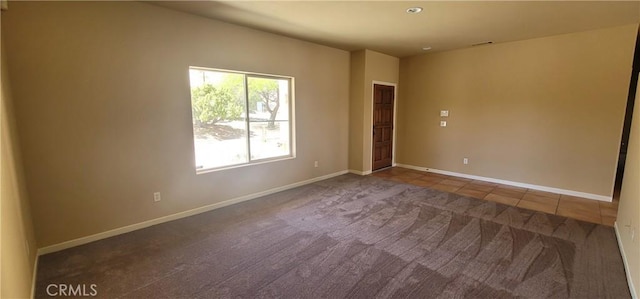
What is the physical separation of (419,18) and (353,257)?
3.06 meters

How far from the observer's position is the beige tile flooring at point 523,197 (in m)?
3.80

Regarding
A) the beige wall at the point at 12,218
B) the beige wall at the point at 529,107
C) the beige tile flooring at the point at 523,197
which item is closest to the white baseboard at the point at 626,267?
the beige tile flooring at the point at 523,197

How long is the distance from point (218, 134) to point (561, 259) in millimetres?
4227

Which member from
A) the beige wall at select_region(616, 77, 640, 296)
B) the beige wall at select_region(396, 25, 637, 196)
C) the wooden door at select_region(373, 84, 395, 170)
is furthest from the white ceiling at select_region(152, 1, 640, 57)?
the wooden door at select_region(373, 84, 395, 170)

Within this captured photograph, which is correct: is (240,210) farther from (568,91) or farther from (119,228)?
(568,91)

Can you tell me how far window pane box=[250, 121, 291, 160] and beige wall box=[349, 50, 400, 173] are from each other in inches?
67.5

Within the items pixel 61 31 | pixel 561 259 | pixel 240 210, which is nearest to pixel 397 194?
pixel 561 259

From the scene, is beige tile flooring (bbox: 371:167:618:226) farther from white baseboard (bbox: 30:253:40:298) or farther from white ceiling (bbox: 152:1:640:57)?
white baseboard (bbox: 30:253:40:298)

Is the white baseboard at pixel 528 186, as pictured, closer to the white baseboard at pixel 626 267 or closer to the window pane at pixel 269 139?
the white baseboard at pixel 626 267

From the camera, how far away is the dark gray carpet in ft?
7.29

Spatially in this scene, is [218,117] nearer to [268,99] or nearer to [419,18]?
[268,99]

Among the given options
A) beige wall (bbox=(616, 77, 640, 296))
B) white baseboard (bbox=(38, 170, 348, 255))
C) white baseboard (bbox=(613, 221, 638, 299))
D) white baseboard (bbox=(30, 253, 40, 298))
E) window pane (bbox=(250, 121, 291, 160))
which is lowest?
white baseboard (bbox=(613, 221, 638, 299))

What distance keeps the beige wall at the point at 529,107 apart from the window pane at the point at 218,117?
13.5 feet

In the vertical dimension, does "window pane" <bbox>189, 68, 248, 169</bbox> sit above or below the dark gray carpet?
above
